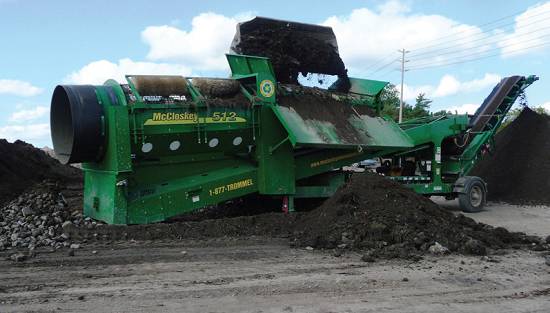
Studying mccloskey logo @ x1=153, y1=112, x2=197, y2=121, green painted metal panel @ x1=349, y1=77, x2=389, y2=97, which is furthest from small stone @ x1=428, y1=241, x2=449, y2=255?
green painted metal panel @ x1=349, y1=77, x2=389, y2=97

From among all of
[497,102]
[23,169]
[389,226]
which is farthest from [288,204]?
[497,102]

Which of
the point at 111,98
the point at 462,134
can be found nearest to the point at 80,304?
the point at 111,98

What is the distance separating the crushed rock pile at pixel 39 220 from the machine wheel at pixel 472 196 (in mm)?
8165

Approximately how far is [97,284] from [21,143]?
31.9ft

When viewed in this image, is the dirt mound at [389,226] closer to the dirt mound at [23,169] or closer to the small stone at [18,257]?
the small stone at [18,257]

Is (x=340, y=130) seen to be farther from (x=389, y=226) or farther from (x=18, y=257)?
(x=18, y=257)

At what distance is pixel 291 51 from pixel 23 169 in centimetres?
618

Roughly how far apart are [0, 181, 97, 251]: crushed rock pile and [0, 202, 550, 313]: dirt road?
68 cm

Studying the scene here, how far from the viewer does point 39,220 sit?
7.84 meters

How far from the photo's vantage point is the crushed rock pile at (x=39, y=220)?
7059 mm

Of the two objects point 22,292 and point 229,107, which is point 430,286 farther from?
point 229,107

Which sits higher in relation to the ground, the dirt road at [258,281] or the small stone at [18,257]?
the small stone at [18,257]

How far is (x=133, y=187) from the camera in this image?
8.10 metres

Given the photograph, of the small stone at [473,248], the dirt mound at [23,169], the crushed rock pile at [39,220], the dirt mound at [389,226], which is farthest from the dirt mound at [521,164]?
the dirt mound at [23,169]
